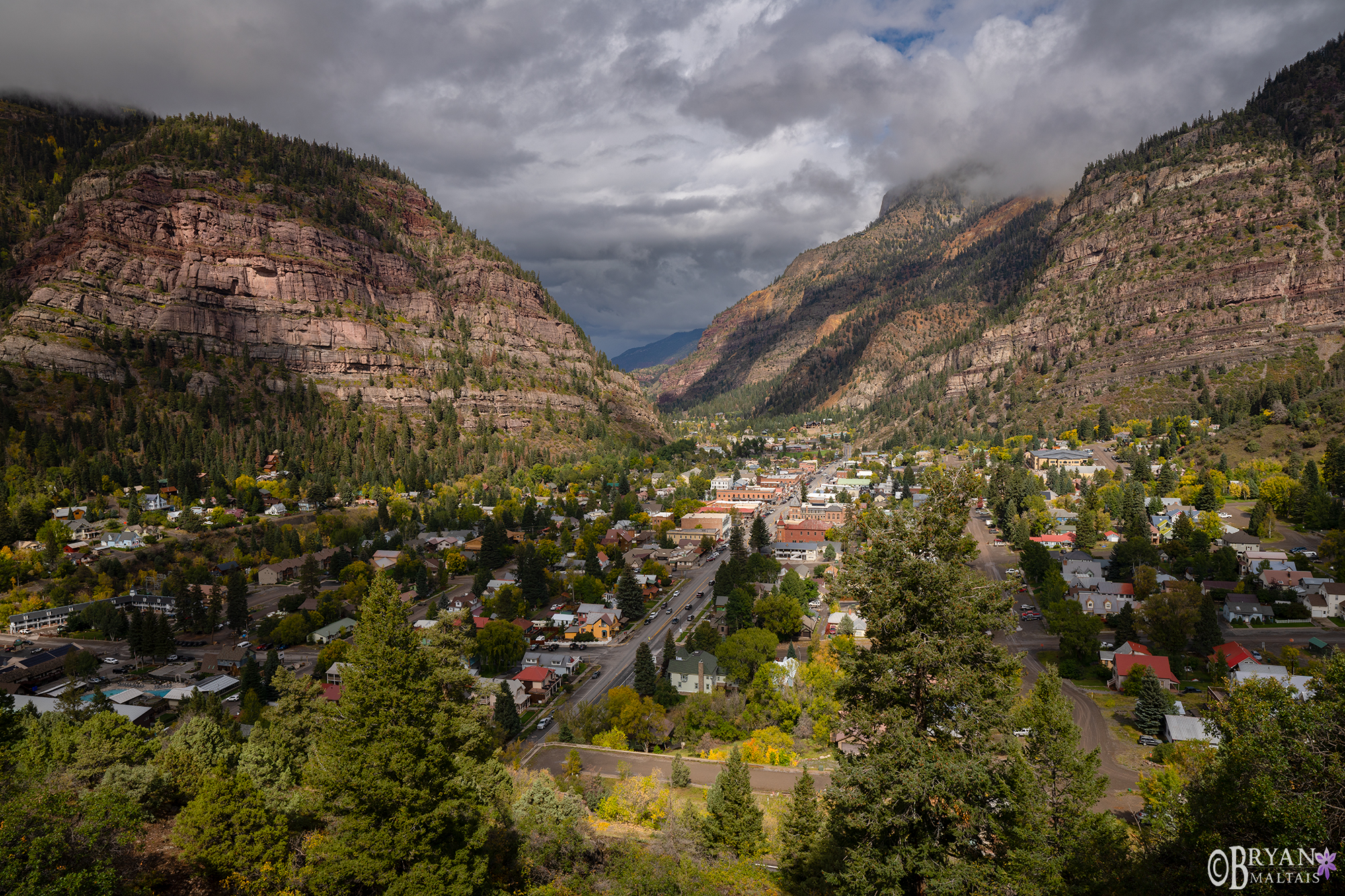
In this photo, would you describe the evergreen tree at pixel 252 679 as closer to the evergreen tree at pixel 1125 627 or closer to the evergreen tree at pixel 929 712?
the evergreen tree at pixel 929 712

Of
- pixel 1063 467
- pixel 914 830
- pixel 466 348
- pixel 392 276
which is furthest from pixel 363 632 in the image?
pixel 392 276

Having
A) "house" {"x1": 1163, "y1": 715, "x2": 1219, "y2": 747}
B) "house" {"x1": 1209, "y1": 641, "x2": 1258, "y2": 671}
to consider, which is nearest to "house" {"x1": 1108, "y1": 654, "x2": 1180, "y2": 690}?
"house" {"x1": 1209, "y1": 641, "x2": 1258, "y2": 671}

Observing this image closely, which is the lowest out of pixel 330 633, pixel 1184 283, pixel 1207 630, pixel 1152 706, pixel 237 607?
pixel 1152 706

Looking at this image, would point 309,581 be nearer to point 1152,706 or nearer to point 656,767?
point 656,767

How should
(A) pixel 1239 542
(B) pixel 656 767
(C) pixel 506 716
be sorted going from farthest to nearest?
1. (A) pixel 1239 542
2. (C) pixel 506 716
3. (B) pixel 656 767

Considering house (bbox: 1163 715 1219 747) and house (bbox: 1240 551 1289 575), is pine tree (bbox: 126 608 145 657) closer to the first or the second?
house (bbox: 1163 715 1219 747)

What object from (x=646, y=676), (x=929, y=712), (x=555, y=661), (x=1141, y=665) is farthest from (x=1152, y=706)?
(x=555, y=661)

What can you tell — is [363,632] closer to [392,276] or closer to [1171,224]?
[392,276]
